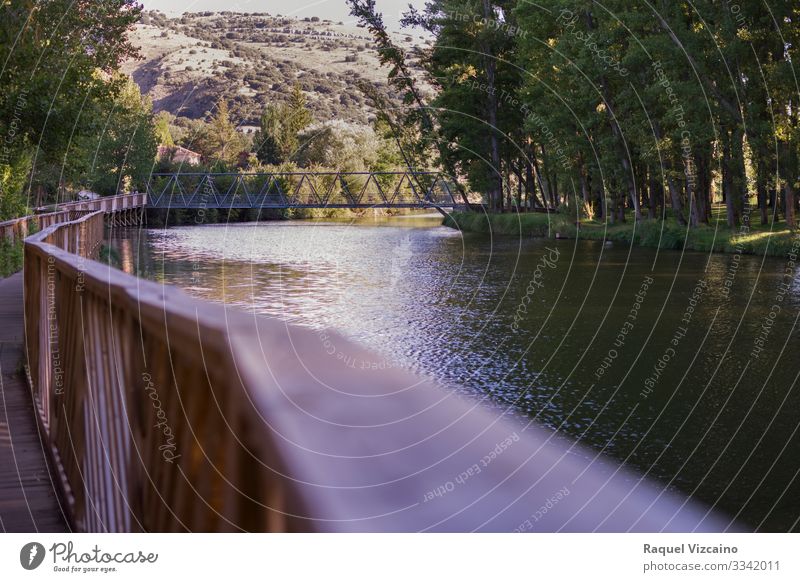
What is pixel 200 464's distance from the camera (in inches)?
99.7

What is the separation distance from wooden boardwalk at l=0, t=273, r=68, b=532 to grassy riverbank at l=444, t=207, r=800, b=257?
28958 millimetres

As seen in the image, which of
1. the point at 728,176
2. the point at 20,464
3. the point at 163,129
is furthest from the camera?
the point at 163,129

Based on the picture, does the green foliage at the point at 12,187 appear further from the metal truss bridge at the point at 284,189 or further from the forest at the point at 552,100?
the metal truss bridge at the point at 284,189

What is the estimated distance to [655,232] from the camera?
1727 inches

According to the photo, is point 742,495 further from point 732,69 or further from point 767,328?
point 732,69

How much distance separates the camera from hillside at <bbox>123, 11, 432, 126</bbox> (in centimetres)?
4934

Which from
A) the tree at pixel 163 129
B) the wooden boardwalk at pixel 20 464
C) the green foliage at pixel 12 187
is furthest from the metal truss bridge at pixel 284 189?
the wooden boardwalk at pixel 20 464

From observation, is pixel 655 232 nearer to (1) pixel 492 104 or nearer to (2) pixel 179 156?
(1) pixel 492 104

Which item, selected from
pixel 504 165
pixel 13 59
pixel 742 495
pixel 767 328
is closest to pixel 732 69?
pixel 767 328

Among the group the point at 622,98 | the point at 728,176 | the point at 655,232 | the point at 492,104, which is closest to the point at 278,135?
the point at 492,104

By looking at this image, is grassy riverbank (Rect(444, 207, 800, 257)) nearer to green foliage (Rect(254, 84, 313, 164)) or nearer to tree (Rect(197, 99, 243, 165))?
green foliage (Rect(254, 84, 313, 164))

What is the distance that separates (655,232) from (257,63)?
3854 cm

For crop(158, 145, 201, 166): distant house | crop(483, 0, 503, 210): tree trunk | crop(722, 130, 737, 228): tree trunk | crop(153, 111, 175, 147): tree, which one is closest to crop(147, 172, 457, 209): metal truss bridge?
crop(158, 145, 201, 166): distant house

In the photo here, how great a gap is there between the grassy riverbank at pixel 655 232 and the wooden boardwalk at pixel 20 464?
1140 inches
